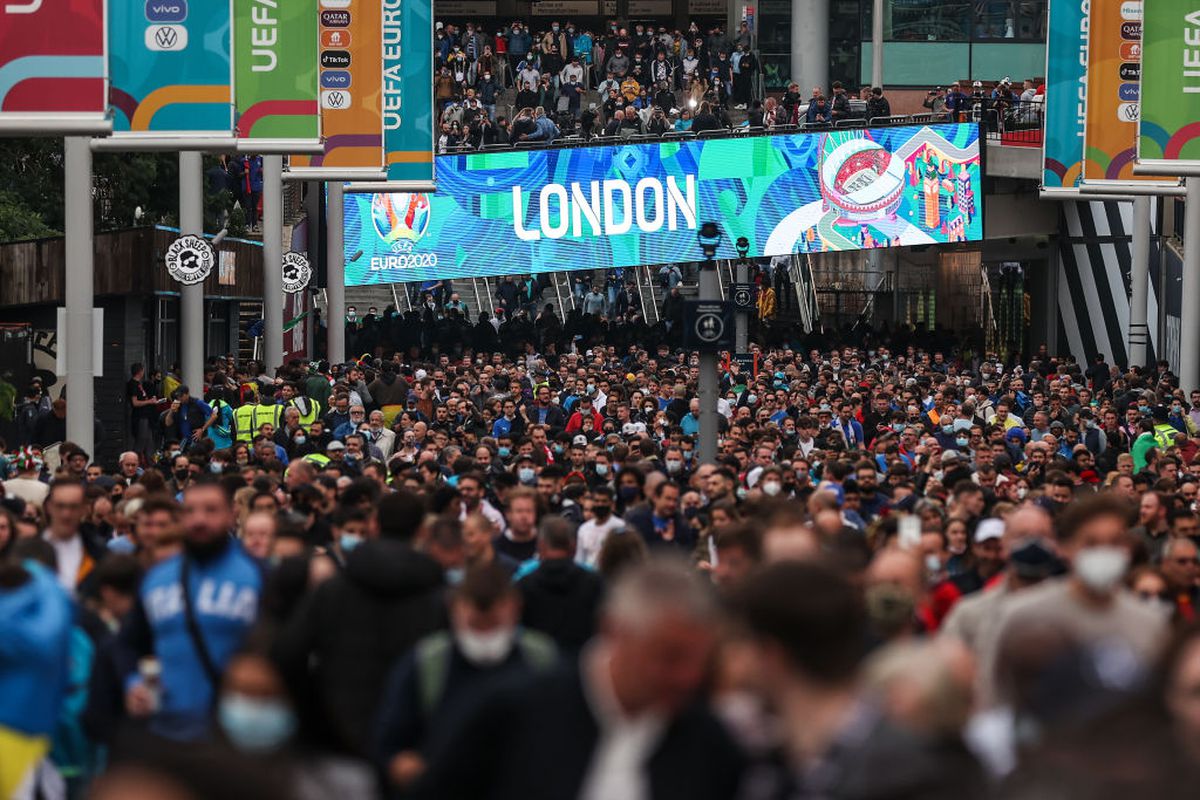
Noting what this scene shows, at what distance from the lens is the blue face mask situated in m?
5.25

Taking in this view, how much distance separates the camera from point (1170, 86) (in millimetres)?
23609

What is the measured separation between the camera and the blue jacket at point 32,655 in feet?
24.0

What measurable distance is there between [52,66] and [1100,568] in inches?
500

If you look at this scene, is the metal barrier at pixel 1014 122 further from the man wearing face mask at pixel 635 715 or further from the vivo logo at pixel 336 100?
the man wearing face mask at pixel 635 715

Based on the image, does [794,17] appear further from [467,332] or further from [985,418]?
[985,418]

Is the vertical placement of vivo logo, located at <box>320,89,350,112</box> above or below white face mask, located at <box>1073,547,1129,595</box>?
above

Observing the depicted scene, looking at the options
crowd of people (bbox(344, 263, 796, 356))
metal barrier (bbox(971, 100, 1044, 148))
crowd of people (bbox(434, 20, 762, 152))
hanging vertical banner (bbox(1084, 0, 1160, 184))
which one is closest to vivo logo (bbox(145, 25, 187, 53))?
hanging vertical banner (bbox(1084, 0, 1160, 184))

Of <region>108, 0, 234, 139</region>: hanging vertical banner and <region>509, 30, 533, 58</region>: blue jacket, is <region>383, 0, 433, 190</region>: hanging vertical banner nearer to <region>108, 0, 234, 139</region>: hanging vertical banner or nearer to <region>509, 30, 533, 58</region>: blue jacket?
<region>108, 0, 234, 139</region>: hanging vertical banner

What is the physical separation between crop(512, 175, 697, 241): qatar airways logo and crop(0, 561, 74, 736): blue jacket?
34894 millimetres

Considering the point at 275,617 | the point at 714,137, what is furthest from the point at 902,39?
the point at 275,617

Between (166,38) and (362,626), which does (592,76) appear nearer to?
(166,38)

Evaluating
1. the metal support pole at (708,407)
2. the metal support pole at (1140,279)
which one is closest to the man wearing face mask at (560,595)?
the metal support pole at (708,407)

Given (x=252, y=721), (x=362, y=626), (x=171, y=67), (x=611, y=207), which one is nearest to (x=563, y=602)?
(x=362, y=626)

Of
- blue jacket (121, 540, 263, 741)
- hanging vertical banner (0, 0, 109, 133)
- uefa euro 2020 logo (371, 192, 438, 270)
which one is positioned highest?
hanging vertical banner (0, 0, 109, 133)
